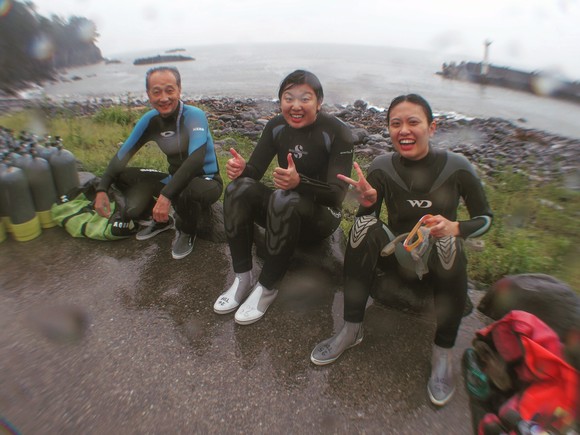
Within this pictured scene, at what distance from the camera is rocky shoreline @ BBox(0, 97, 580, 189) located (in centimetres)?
895

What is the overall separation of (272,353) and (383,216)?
2483mm

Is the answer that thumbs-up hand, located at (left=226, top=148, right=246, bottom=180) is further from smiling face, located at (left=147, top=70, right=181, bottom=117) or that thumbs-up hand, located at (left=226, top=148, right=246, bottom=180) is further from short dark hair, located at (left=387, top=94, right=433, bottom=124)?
short dark hair, located at (left=387, top=94, right=433, bottom=124)

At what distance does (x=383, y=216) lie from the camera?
4301 millimetres

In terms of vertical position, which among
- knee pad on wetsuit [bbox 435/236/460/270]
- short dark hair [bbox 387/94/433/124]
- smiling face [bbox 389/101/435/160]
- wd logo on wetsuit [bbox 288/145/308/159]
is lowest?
knee pad on wetsuit [bbox 435/236/460/270]

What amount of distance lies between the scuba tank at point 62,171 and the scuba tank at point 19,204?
0.31 metres

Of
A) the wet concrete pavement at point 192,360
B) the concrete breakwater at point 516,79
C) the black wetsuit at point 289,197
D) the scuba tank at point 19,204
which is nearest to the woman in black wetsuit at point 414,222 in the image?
the wet concrete pavement at point 192,360

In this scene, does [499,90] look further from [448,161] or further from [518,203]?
[448,161]

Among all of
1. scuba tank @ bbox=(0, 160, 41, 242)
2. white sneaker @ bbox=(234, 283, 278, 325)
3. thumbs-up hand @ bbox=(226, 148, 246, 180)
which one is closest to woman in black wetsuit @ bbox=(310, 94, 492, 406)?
white sneaker @ bbox=(234, 283, 278, 325)

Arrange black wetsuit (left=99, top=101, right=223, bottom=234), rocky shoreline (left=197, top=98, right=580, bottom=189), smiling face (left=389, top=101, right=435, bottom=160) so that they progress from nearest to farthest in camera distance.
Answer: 1. smiling face (left=389, top=101, right=435, bottom=160)
2. black wetsuit (left=99, top=101, right=223, bottom=234)
3. rocky shoreline (left=197, top=98, right=580, bottom=189)

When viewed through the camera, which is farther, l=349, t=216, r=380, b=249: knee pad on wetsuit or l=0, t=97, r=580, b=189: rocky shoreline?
l=0, t=97, r=580, b=189: rocky shoreline

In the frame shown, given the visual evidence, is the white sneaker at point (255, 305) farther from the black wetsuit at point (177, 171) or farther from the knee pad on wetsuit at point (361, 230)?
the black wetsuit at point (177, 171)

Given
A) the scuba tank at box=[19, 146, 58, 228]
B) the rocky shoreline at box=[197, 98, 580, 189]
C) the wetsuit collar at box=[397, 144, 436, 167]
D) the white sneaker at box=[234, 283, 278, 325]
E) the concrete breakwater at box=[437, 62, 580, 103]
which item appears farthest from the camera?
the concrete breakwater at box=[437, 62, 580, 103]

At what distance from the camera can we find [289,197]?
248 cm

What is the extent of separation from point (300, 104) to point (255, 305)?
1.48 meters
